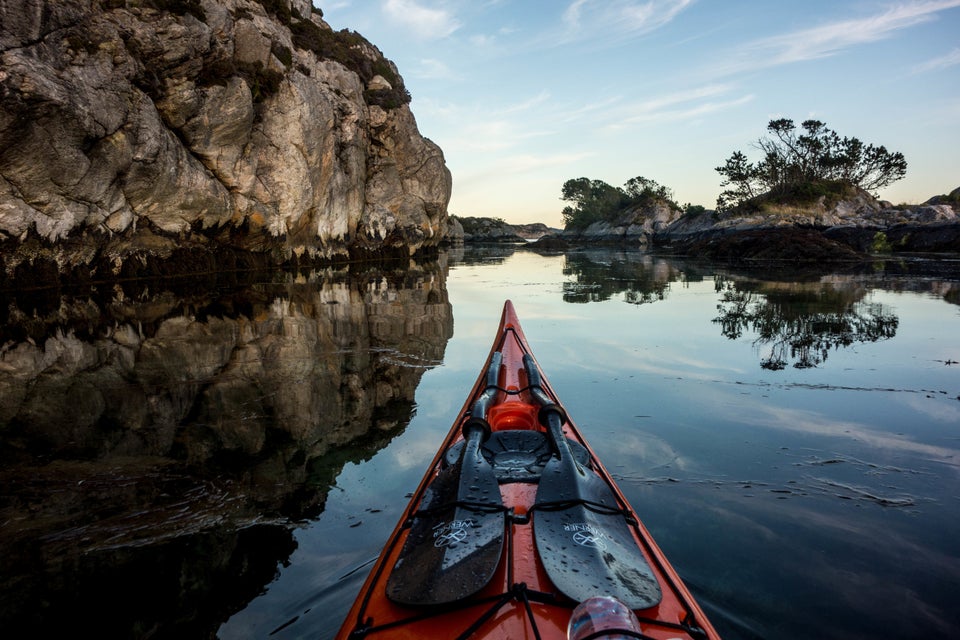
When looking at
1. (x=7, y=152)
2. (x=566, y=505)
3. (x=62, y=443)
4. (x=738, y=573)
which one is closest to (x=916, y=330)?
(x=738, y=573)

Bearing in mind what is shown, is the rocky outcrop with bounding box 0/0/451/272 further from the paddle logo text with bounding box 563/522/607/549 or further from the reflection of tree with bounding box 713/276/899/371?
the reflection of tree with bounding box 713/276/899/371

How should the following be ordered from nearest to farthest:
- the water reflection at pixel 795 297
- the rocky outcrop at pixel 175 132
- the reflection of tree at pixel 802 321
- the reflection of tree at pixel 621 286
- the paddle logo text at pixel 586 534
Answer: the paddle logo text at pixel 586 534, the reflection of tree at pixel 802 321, the water reflection at pixel 795 297, the rocky outcrop at pixel 175 132, the reflection of tree at pixel 621 286

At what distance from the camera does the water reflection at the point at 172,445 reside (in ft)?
8.68

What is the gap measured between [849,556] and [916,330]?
25.5 ft

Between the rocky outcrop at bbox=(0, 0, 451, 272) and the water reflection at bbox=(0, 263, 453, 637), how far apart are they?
15.4ft

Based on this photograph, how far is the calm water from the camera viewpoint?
260 centimetres

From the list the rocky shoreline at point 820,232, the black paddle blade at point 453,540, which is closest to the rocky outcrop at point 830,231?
the rocky shoreline at point 820,232

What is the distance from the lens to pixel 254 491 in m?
3.65

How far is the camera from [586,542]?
2.11 meters

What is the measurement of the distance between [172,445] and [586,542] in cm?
390

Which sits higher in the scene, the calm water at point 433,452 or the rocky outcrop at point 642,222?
the rocky outcrop at point 642,222

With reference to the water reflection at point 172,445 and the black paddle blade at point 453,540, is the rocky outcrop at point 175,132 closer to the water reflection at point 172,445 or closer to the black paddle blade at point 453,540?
the water reflection at point 172,445

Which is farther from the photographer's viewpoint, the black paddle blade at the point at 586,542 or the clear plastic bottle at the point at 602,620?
the black paddle blade at the point at 586,542

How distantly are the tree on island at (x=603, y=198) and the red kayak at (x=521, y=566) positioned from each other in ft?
238
